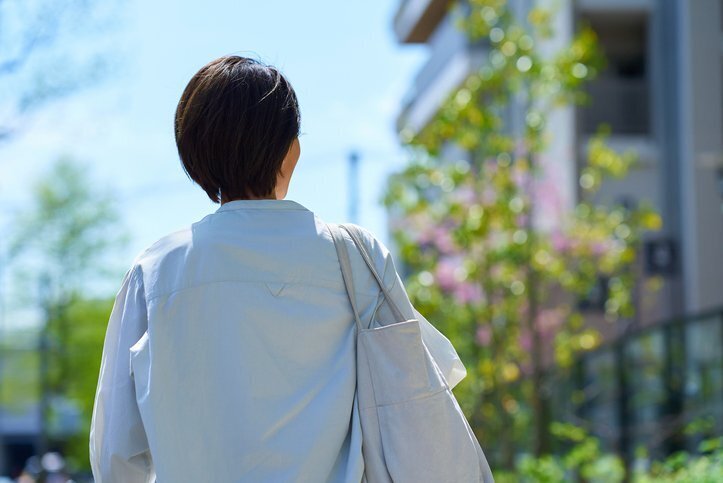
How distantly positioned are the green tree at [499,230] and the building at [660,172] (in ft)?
2.34

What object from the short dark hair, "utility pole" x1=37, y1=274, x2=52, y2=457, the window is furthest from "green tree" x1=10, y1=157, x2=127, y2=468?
the short dark hair

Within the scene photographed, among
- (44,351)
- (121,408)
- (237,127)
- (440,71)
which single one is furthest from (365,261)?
(44,351)

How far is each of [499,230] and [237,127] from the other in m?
9.23

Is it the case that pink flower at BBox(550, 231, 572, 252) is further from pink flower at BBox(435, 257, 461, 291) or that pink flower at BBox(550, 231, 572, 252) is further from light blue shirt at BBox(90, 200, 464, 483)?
light blue shirt at BBox(90, 200, 464, 483)

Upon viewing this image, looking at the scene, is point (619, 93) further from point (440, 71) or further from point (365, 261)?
point (365, 261)

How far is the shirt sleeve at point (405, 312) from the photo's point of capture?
2.07 meters

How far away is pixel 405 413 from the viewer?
197 cm

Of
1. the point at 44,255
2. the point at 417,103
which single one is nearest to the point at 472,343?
the point at 417,103

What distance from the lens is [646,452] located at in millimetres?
11039

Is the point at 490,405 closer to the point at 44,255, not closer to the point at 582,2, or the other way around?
the point at 582,2

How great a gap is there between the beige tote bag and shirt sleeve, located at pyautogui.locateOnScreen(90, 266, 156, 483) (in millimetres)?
361

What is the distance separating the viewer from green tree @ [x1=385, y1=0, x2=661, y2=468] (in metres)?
10.9

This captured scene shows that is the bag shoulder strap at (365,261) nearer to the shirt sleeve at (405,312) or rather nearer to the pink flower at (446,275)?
the shirt sleeve at (405,312)

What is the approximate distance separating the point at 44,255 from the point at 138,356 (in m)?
30.6
